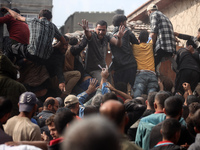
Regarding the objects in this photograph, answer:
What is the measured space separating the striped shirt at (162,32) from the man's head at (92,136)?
6.96m

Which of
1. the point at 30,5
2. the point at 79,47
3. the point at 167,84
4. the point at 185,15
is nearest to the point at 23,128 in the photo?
the point at 79,47

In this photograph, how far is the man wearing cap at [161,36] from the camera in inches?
321

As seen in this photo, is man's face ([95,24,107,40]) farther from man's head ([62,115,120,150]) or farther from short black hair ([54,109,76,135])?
man's head ([62,115,120,150])

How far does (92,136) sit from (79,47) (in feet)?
20.0

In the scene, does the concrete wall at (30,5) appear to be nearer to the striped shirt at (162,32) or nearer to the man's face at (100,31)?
the striped shirt at (162,32)

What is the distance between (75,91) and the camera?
24.4ft

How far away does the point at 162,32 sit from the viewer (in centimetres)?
824

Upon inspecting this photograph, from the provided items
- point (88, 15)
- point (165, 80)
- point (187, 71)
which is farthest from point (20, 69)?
point (88, 15)

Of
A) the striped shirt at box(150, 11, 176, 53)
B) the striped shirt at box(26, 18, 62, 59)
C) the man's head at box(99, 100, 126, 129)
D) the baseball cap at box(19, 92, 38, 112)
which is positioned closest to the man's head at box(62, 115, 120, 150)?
the man's head at box(99, 100, 126, 129)

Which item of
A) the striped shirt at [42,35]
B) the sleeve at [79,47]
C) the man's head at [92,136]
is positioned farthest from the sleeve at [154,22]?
the man's head at [92,136]

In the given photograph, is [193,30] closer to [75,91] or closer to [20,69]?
[75,91]

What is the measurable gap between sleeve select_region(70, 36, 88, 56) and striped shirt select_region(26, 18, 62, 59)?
1.75 feet

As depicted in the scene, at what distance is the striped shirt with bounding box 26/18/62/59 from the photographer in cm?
693

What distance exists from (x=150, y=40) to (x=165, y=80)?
1111 mm
